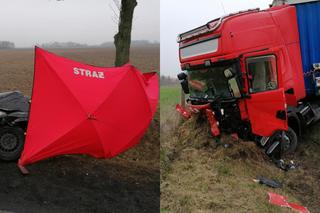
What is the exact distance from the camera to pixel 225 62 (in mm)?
10086

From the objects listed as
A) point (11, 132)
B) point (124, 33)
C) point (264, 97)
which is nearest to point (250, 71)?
point (264, 97)

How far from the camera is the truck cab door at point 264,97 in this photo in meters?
10.2

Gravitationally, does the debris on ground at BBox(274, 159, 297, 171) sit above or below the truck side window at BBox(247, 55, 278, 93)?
below

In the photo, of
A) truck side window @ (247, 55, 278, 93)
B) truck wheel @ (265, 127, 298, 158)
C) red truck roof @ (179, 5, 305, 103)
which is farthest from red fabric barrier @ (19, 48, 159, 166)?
truck wheel @ (265, 127, 298, 158)

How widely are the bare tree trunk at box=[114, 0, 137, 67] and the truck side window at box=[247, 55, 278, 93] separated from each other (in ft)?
10.5

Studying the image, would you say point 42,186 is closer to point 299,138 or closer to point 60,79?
point 60,79

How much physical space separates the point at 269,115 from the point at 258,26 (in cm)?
220

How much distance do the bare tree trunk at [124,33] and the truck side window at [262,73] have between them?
321 centimetres

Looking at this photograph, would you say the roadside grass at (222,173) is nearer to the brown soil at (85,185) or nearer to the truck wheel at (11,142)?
the brown soil at (85,185)

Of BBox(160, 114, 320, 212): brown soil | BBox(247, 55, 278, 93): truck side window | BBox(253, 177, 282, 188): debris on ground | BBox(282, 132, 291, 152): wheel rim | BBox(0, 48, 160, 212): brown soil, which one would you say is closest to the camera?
BBox(0, 48, 160, 212): brown soil

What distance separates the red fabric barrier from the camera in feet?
24.2

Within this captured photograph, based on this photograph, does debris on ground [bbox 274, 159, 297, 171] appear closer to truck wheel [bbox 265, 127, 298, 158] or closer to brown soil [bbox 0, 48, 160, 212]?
truck wheel [bbox 265, 127, 298, 158]

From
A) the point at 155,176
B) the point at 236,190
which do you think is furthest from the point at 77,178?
the point at 236,190

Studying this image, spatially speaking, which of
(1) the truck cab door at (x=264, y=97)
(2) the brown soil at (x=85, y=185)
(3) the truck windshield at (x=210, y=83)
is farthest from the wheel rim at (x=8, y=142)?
(1) the truck cab door at (x=264, y=97)
